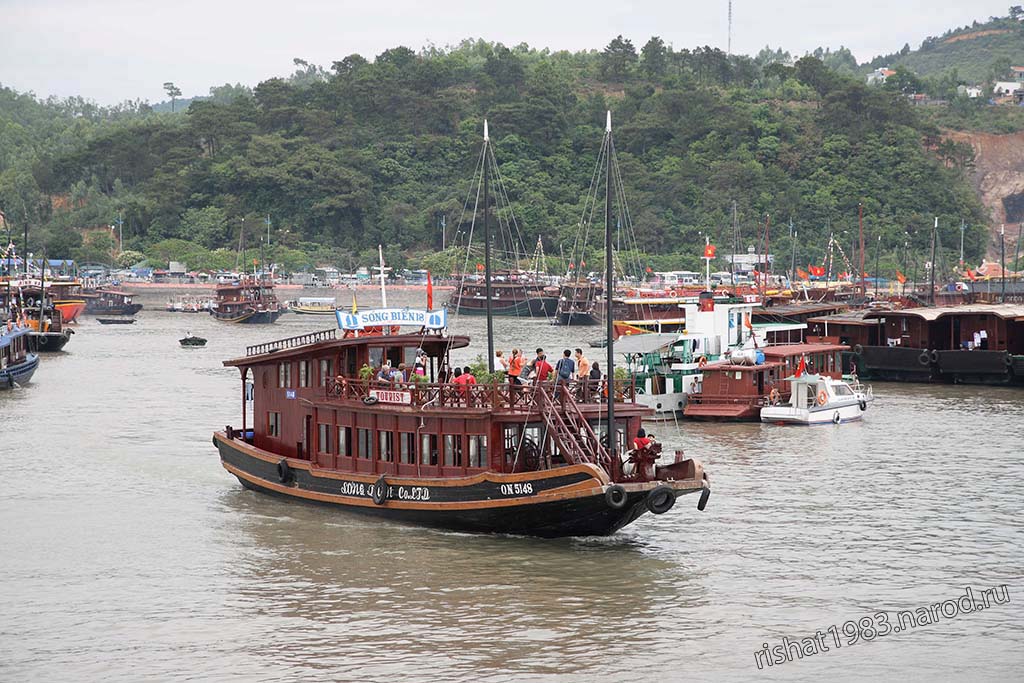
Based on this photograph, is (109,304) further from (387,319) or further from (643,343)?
(387,319)

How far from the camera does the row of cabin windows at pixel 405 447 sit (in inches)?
1133

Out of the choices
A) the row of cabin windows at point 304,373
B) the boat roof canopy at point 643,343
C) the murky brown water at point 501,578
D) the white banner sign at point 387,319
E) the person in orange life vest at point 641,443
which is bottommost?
the murky brown water at point 501,578

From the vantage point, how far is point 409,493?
29.6 meters

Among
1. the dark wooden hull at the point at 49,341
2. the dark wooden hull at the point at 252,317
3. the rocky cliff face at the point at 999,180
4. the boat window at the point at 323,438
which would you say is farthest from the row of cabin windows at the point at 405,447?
the rocky cliff face at the point at 999,180

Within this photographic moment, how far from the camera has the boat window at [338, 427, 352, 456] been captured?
31359 mm

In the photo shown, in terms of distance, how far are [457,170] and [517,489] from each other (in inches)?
5304

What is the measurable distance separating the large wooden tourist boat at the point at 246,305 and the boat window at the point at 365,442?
270 feet

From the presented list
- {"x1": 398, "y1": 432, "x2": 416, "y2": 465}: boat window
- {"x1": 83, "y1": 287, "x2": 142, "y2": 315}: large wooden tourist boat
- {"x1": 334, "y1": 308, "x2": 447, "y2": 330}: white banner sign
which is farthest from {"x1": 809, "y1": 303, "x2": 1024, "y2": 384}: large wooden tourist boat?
{"x1": 83, "y1": 287, "x2": 142, "y2": 315}: large wooden tourist boat

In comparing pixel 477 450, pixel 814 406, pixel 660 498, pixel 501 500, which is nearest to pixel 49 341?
pixel 814 406

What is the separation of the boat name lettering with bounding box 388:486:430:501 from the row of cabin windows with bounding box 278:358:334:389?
133 inches

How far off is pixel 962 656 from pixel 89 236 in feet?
487

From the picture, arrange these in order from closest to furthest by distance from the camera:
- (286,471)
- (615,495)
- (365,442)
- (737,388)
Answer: (615,495)
(365,442)
(286,471)
(737,388)

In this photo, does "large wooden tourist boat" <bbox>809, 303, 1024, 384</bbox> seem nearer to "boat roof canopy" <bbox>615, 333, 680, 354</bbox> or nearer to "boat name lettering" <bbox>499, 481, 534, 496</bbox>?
"boat roof canopy" <bbox>615, 333, 680, 354</bbox>

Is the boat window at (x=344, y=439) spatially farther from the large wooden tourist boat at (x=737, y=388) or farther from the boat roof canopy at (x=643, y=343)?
the large wooden tourist boat at (x=737, y=388)
